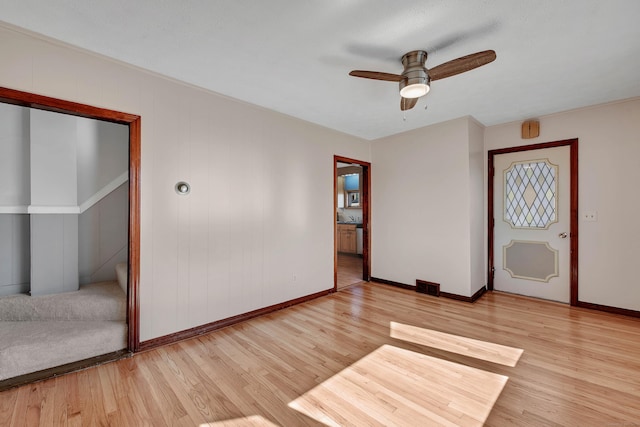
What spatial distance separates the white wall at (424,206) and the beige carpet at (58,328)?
3760 millimetres

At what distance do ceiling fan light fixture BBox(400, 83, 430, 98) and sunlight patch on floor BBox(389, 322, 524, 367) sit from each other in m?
2.29

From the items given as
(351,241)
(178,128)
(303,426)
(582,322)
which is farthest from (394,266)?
(178,128)

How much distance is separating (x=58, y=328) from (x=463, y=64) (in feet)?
13.2

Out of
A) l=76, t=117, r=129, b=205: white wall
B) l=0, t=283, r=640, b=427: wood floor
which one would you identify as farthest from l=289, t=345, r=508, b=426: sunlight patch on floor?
l=76, t=117, r=129, b=205: white wall

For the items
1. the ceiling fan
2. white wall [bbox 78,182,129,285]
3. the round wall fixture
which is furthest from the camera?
white wall [bbox 78,182,129,285]

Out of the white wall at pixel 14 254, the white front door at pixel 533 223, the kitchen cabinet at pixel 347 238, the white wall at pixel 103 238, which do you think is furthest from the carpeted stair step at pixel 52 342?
the kitchen cabinet at pixel 347 238

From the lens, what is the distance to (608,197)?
341 cm

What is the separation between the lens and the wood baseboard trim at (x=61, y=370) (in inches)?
78.1

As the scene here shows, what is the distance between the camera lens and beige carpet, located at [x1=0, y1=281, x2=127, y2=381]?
2.10m

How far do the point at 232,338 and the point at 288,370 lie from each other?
83 cm

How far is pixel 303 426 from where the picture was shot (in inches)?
64.7

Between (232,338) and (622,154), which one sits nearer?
(232,338)

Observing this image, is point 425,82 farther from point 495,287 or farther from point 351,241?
point 351,241

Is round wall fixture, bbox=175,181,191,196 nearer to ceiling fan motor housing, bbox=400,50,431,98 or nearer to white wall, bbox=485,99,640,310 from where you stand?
ceiling fan motor housing, bbox=400,50,431,98
